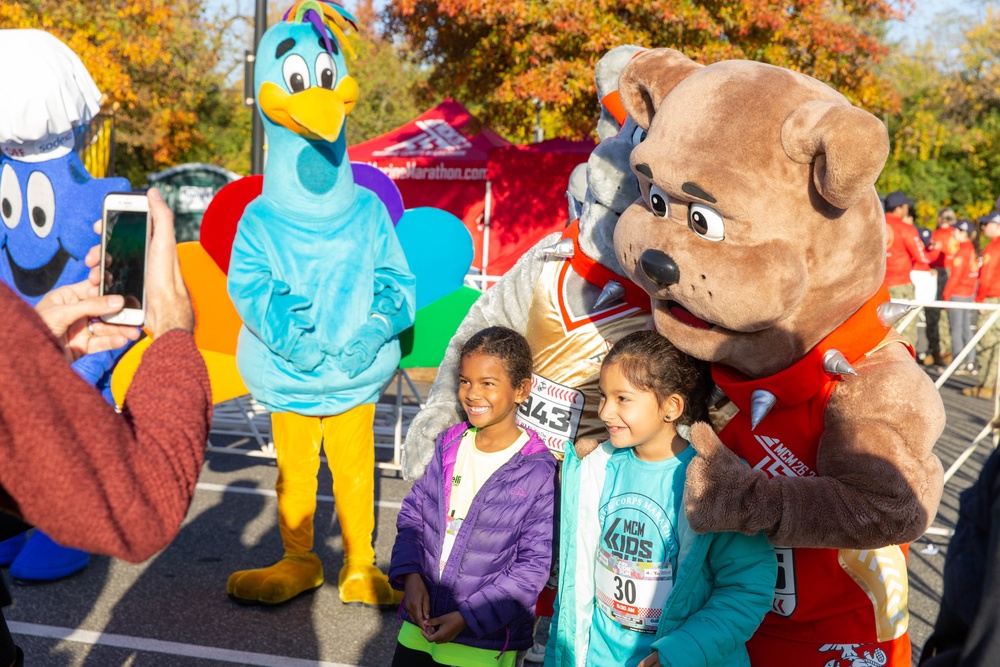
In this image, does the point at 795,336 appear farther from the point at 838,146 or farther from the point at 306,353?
the point at 306,353

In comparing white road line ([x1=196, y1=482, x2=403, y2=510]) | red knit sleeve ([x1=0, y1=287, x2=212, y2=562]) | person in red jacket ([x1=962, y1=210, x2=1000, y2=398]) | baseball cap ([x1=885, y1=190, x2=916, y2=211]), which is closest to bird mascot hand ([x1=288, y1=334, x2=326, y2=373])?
white road line ([x1=196, y1=482, x2=403, y2=510])

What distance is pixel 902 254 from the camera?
10.2 metres

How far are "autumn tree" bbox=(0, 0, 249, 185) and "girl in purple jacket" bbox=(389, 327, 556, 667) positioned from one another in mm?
12609

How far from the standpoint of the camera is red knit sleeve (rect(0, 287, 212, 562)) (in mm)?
1242

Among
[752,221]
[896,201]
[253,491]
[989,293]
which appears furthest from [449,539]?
[896,201]

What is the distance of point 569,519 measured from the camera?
244 cm

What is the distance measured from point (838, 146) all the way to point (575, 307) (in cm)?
108

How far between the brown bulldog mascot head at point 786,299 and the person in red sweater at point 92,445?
3.78 feet

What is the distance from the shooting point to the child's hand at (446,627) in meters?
2.58

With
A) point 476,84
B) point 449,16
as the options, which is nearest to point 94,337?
point 449,16

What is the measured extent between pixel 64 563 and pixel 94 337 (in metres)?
2.95

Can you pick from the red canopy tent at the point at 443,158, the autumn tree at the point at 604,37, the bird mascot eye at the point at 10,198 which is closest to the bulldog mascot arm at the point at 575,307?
the bird mascot eye at the point at 10,198

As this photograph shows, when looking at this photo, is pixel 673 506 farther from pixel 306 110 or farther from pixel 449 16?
pixel 449 16

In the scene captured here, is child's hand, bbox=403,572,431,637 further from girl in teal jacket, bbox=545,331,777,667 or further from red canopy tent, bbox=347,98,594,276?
red canopy tent, bbox=347,98,594,276
